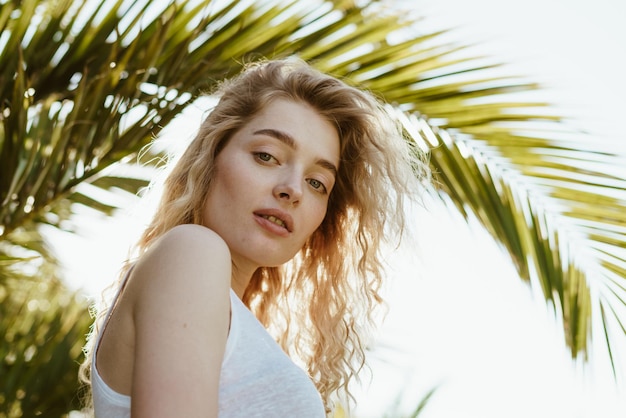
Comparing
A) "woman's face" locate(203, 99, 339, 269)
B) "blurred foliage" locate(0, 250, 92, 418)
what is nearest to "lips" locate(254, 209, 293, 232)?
"woman's face" locate(203, 99, 339, 269)

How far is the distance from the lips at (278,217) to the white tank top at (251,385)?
0.28 meters

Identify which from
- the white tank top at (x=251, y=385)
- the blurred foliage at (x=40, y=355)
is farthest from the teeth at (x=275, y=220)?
the blurred foliage at (x=40, y=355)

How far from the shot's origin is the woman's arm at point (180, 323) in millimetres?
1199

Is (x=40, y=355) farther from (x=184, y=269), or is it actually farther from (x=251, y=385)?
(x=184, y=269)

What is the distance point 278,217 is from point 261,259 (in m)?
0.10

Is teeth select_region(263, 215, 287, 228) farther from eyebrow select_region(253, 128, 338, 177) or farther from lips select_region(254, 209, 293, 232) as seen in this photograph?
eyebrow select_region(253, 128, 338, 177)

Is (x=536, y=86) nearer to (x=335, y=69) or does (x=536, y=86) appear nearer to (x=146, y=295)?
(x=335, y=69)

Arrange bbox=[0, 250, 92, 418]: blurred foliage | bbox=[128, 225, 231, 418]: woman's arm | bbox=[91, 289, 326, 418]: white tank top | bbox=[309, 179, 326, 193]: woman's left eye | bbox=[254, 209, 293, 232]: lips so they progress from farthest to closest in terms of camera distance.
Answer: bbox=[0, 250, 92, 418]: blurred foliage
bbox=[309, 179, 326, 193]: woman's left eye
bbox=[254, 209, 293, 232]: lips
bbox=[91, 289, 326, 418]: white tank top
bbox=[128, 225, 231, 418]: woman's arm

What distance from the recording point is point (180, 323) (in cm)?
125

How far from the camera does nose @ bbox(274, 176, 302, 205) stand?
176 centimetres

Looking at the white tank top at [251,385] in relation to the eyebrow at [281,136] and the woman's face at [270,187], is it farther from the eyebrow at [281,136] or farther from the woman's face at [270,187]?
the eyebrow at [281,136]

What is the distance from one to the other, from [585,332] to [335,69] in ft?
3.50

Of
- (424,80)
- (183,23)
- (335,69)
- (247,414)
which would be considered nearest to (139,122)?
(183,23)

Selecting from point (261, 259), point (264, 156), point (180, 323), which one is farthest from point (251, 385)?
point (264, 156)
